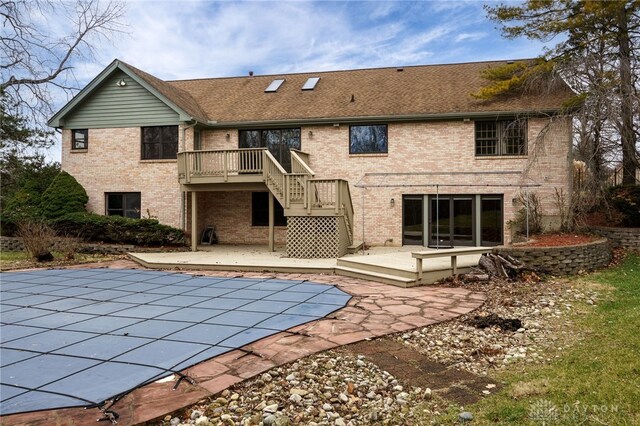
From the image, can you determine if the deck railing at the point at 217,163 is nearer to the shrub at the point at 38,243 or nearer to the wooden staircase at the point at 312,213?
the wooden staircase at the point at 312,213

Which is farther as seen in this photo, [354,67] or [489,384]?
[354,67]

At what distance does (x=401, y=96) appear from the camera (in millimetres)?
16938

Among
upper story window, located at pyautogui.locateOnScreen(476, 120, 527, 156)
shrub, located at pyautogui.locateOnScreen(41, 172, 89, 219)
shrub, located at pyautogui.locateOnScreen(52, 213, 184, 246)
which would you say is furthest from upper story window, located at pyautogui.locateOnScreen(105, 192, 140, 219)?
upper story window, located at pyautogui.locateOnScreen(476, 120, 527, 156)

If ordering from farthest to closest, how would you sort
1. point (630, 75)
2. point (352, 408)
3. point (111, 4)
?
point (111, 4)
point (630, 75)
point (352, 408)

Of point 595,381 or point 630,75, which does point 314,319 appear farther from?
point 630,75

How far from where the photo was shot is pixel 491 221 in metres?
15.0

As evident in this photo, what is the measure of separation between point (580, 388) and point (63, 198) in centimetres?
1812

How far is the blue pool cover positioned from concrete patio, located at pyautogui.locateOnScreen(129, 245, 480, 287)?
1484mm

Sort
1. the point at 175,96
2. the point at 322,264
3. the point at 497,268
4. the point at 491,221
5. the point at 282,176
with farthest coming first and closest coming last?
1. the point at 175,96
2. the point at 491,221
3. the point at 282,176
4. the point at 322,264
5. the point at 497,268

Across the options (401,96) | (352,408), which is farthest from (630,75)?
(352,408)

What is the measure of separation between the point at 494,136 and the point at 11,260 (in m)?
17.4

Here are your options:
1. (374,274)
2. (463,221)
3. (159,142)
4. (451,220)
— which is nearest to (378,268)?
(374,274)

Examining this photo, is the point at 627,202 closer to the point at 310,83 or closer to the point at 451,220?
the point at 451,220

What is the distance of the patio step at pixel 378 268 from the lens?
29.7 feet
